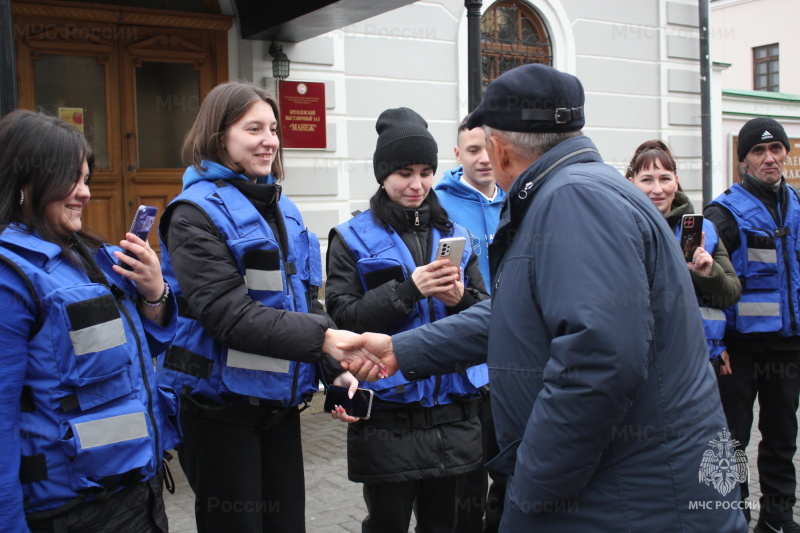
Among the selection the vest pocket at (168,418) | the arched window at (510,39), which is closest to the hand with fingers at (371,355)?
the vest pocket at (168,418)

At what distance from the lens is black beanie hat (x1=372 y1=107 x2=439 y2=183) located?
11.9 feet

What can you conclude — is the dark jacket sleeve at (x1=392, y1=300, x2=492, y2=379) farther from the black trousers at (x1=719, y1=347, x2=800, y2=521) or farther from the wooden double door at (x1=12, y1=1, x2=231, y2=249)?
the wooden double door at (x1=12, y1=1, x2=231, y2=249)

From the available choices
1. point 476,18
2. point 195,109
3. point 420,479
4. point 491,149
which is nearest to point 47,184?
point 491,149

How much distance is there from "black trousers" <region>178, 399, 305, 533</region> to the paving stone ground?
1.81m

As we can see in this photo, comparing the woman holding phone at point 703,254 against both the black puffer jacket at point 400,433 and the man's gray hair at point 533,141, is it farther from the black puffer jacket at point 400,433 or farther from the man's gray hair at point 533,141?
the man's gray hair at point 533,141

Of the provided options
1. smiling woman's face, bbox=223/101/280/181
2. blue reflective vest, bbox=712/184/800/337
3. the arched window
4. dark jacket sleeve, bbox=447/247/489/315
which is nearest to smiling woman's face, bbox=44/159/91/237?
smiling woman's face, bbox=223/101/280/181

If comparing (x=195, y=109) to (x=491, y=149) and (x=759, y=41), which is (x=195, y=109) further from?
(x=759, y=41)

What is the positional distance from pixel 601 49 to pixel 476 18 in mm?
4673

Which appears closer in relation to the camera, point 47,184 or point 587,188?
point 587,188

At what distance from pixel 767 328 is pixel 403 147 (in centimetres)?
240

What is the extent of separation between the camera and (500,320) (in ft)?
7.33

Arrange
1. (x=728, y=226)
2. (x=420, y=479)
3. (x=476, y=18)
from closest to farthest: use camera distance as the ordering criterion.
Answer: (x=420, y=479) → (x=728, y=226) → (x=476, y=18)

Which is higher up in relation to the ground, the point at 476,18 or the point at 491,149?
the point at 476,18

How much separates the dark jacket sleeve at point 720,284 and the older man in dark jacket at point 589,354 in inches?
85.2
